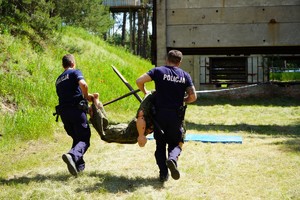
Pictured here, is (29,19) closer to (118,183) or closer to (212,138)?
(212,138)

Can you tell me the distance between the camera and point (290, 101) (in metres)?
17.0

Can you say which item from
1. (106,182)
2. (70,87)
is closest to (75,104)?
(70,87)

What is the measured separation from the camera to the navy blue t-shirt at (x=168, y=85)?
518 centimetres

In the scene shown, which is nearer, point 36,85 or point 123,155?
point 123,155

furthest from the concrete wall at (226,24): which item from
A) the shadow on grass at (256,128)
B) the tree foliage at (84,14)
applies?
the tree foliage at (84,14)

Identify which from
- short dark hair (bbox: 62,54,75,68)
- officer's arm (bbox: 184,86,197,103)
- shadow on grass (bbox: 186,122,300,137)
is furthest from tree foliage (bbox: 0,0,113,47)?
officer's arm (bbox: 184,86,197,103)

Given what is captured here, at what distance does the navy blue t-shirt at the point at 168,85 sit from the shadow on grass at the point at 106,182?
1047 millimetres

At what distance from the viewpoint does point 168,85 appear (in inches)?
204

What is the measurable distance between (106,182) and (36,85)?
570 centimetres

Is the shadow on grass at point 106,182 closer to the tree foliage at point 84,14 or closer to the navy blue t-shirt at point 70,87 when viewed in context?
the navy blue t-shirt at point 70,87

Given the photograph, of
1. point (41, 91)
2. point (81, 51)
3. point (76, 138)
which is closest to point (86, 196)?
point (76, 138)

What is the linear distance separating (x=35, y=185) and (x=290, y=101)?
14085 mm

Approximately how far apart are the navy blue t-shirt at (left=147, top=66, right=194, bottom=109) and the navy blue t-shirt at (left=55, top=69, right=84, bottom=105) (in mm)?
1074

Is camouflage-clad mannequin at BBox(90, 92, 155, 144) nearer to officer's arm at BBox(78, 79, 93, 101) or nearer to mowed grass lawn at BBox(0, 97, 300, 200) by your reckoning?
officer's arm at BBox(78, 79, 93, 101)
